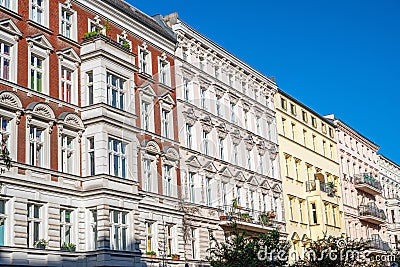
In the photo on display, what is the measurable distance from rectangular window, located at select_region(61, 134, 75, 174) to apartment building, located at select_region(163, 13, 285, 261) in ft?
31.6

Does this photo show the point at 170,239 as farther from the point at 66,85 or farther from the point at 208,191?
the point at 66,85

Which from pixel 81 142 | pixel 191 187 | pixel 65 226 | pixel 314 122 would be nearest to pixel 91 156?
pixel 81 142

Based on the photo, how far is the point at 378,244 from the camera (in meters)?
69.6

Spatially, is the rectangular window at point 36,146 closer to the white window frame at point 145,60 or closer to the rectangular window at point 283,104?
the white window frame at point 145,60

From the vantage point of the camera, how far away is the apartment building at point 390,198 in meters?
78.5

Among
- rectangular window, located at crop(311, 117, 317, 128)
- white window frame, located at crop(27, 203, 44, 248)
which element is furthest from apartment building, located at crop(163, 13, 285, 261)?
white window frame, located at crop(27, 203, 44, 248)

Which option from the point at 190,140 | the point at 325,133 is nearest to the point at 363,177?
the point at 325,133

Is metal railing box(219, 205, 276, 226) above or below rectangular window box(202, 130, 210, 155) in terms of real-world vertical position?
below

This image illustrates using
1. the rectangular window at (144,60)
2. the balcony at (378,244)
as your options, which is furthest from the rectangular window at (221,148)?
the balcony at (378,244)

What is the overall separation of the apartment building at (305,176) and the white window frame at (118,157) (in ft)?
74.0

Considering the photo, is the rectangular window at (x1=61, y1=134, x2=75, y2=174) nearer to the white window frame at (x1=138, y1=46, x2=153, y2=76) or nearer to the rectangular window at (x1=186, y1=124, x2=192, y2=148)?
the white window frame at (x1=138, y1=46, x2=153, y2=76)

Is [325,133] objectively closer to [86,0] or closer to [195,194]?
[195,194]

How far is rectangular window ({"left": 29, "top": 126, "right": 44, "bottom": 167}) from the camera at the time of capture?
2861cm

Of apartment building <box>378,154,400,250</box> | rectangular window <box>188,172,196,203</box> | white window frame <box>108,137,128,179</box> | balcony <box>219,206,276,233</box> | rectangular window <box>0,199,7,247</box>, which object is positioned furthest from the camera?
apartment building <box>378,154,400,250</box>
